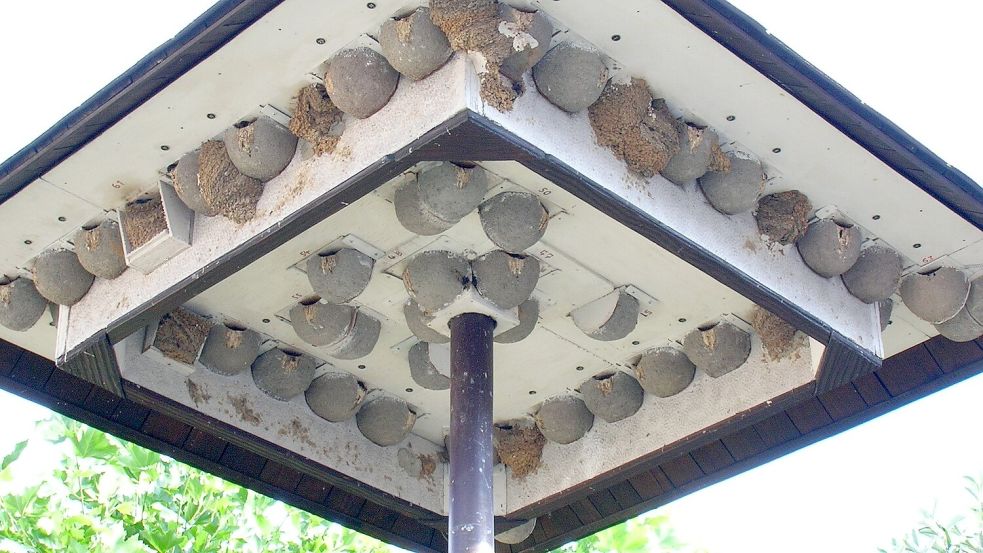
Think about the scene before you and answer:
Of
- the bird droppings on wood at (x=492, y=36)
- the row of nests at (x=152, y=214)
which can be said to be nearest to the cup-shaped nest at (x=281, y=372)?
the row of nests at (x=152, y=214)

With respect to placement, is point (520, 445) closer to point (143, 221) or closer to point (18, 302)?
point (143, 221)

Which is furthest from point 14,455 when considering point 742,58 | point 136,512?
point 742,58

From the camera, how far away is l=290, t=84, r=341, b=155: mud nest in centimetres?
930

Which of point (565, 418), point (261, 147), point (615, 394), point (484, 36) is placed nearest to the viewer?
point (484, 36)

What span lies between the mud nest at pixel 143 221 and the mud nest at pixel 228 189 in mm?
522

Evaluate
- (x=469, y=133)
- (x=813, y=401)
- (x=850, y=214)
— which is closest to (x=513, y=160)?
(x=469, y=133)

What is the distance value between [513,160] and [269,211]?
1.60 m

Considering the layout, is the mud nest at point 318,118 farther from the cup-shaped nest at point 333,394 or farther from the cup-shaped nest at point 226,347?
the cup-shaped nest at point 333,394

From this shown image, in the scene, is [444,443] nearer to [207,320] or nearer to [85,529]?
[207,320]

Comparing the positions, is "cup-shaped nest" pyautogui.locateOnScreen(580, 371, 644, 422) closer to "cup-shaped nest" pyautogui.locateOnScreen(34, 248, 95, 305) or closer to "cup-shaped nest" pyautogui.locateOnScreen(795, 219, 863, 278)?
"cup-shaped nest" pyautogui.locateOnScreen(795, 219, 863, 278)

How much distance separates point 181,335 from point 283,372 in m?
0.87

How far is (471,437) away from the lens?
10.0 metres

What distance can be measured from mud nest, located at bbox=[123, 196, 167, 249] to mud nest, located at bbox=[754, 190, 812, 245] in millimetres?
3861

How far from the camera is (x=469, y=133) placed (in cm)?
851
